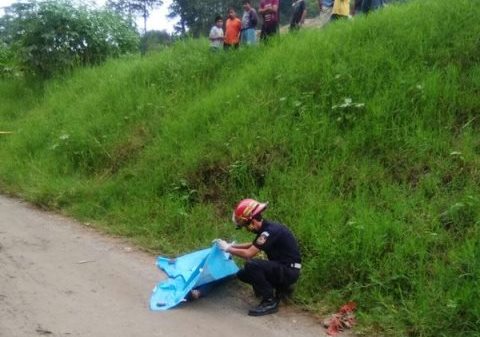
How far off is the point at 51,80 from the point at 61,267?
8.86m

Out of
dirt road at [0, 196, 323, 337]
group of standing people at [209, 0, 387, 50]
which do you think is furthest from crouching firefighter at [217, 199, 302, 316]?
group of standing people at [209, 0, 387, 50]

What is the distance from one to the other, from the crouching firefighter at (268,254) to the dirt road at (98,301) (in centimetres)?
23

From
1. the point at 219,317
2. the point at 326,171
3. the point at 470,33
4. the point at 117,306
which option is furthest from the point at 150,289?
the point at 470,33

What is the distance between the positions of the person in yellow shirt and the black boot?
6.88m

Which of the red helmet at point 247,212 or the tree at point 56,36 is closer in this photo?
the red helmet at point 247,212

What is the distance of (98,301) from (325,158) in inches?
124

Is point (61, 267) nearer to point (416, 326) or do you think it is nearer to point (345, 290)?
point (345, 290)

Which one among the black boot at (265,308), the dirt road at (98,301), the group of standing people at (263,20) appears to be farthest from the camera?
the group of standing people at (263,20)

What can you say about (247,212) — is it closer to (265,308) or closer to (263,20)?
(265,308)

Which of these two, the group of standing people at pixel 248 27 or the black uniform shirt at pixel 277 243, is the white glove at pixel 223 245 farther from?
the group of standing people at pixel 248 27

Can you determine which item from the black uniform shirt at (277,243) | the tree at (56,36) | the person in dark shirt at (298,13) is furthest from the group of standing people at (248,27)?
the black uniform shirt at (277,243)

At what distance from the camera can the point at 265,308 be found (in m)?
4.95

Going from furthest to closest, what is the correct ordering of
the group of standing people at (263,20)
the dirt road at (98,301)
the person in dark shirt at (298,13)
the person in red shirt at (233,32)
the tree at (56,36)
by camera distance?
the tree at (56,36) < the person in red shirt at (233,32) < the person in dark shirt at (298,13) < the group of standing people at (263,20) < the dirt road at (98,301)

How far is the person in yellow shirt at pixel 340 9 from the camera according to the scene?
33.9 ft
